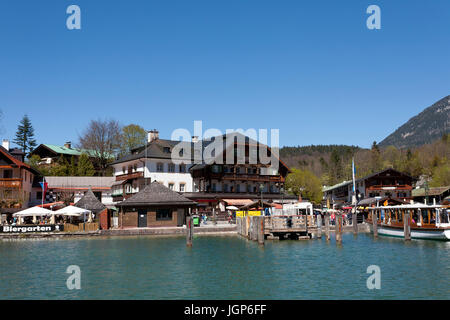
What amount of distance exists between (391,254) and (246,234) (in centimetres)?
1636

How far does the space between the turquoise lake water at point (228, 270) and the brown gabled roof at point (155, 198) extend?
13279 millimetres

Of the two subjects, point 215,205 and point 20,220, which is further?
point 215,205

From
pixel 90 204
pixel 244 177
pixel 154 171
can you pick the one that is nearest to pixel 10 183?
pixel 90 204

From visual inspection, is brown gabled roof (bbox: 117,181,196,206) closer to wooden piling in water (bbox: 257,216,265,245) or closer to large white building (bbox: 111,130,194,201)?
large white building (bbox: 111,130,194,201)

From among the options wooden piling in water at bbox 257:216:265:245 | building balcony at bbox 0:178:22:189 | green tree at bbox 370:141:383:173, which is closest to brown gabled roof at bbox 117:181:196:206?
wooden piling in water at bbox 257:216:265:245

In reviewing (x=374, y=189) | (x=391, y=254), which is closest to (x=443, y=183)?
(x=374, y=189)

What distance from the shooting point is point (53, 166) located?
87.7 metres

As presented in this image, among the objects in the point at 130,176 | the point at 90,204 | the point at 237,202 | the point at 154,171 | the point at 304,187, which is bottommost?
the point at 90,204

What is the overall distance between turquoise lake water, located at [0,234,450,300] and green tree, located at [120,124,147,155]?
52981 millimetres

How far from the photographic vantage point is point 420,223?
40.8 m

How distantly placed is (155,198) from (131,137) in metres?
41.1

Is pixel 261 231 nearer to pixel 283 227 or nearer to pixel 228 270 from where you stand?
pixel 283 227
